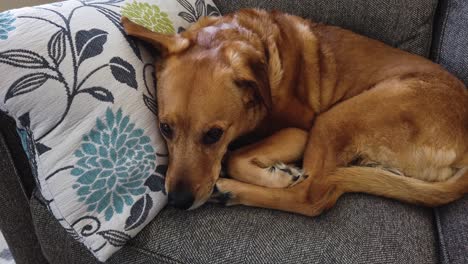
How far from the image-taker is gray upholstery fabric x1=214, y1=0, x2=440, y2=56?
1.66 metres

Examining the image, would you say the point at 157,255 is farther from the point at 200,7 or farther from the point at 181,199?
the point at 200,7

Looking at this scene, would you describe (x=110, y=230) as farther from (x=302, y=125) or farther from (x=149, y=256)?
(x=302, y=125)

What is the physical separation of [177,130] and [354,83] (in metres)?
0.73

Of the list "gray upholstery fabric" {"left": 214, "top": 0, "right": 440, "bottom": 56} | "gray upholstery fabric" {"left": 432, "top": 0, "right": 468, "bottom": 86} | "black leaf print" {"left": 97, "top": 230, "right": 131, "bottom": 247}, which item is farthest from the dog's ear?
"gray upholstery fabric" {"left": 432, "top": 0, "right": 468, "bottom": 86}

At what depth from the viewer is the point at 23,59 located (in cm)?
104

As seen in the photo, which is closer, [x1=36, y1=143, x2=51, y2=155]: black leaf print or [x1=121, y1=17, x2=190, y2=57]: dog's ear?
[x1=36, y1=143, x2=51, y2=155]: black leaf print

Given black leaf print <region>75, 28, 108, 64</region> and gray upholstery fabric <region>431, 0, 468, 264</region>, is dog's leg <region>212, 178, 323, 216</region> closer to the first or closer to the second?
gray upholstery fabric <region>431, 0, 468, 264</region>

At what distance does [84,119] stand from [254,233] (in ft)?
1.80

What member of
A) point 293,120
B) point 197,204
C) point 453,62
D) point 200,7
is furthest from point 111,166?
point 453,62

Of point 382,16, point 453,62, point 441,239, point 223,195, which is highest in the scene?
point 382,16

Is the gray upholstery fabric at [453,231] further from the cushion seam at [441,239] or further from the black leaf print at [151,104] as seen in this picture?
the black leaf print at [151,104]

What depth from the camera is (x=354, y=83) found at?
60.6 inches

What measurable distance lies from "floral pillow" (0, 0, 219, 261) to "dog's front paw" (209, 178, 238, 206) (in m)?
0.16

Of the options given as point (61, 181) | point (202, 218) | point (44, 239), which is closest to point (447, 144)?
point (202, 218)
